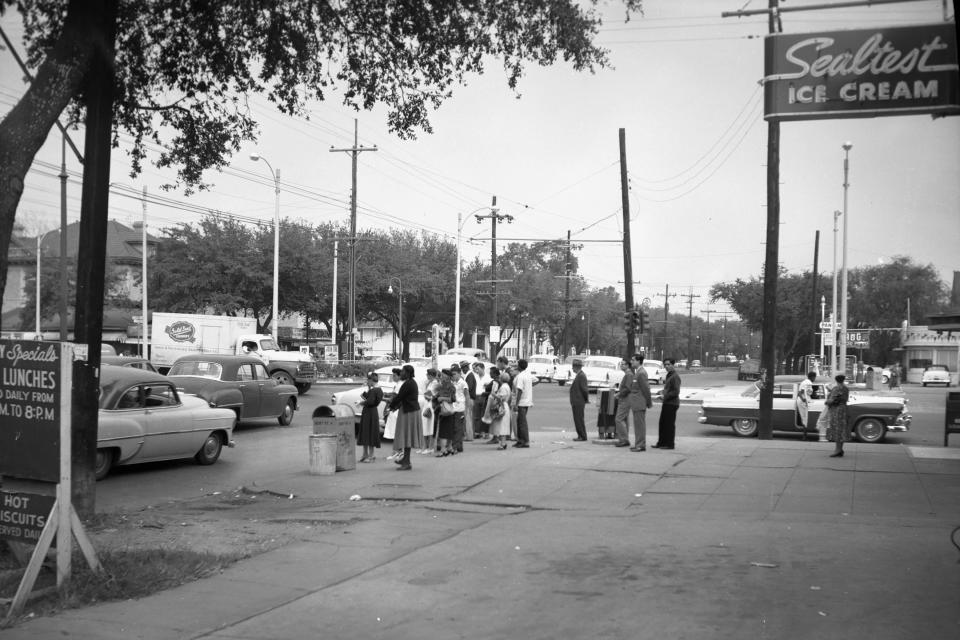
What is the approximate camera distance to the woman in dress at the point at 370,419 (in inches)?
604

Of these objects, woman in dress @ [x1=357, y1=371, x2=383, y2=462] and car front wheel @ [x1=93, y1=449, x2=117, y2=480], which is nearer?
car front wheel @ [x1=93, y1=449, x2=117, y2=480]

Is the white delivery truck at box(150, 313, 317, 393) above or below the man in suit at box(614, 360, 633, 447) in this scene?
above

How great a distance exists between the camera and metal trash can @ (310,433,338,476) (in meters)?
13.9

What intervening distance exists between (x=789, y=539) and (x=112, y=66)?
8.86 m

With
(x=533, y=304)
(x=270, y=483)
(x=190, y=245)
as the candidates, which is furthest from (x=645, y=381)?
(x=533, y=304)

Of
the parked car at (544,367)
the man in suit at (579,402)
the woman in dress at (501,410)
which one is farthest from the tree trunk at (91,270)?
the parked car at (544,367)

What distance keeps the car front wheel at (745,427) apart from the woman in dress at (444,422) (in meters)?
8.46

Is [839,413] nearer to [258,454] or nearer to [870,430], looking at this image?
[870,430]

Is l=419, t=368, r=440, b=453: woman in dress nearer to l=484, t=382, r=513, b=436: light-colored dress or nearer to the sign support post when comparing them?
l=484, t=382, r=513, b=436: light-colored dress

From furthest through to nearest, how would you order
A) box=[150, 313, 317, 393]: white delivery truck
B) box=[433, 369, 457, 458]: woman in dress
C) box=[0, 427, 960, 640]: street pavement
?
box=[150, 313, 317, 393]: white delivery truck, box=[433, 369, 457, 458]: woman in dress, box=[0, 427, 960, 640]: street pavement

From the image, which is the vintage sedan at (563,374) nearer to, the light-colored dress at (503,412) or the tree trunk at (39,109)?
the light-colored dress at (503,412)

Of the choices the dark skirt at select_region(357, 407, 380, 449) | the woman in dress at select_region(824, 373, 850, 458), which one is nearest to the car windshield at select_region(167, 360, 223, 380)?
the dark skirt at select_region(357, 407, 380, 449)

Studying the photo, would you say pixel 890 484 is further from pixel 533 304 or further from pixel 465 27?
pixel 533 304

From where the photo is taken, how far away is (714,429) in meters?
23.7
